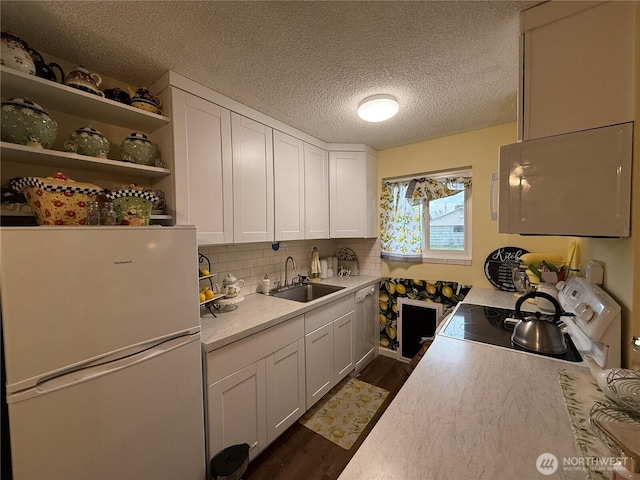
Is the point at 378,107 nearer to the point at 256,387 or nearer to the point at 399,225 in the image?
the point at 399,225

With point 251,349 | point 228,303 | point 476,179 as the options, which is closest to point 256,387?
point 251,349

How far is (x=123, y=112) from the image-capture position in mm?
1295

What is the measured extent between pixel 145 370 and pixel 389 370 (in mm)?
2280

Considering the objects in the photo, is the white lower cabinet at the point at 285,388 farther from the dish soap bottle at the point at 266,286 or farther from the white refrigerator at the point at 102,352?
the dish soap bottle at the point at 266,286

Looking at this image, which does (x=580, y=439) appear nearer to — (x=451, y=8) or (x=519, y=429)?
(x=519, y=429)

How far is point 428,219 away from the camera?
271 centimetres

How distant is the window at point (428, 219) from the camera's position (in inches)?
97.3

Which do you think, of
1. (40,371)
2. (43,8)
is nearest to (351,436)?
(40,371)

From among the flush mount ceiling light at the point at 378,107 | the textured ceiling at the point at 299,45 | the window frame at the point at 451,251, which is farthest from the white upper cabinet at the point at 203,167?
the window frame at the point at 451,251

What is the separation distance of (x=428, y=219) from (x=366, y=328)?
1375 mm

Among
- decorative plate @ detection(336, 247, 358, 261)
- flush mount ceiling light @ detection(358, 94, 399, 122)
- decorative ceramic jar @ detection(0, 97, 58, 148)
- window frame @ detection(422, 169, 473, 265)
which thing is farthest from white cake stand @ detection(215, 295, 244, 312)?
window frame @ detection(422, 169, 473, 265)

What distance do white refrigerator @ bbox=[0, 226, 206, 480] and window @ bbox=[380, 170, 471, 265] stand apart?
7.07ft

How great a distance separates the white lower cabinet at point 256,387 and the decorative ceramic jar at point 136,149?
1.13 metres

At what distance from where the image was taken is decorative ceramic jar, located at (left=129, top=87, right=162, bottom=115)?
1327 millimetres
